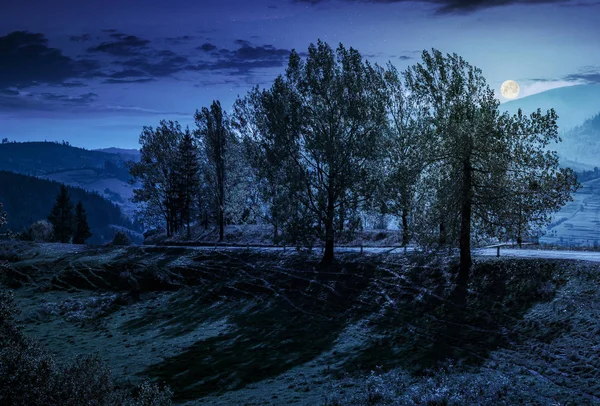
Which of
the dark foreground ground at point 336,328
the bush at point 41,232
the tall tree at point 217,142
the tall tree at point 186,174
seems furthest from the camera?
the bush at point 41,232

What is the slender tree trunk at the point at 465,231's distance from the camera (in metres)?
28.9

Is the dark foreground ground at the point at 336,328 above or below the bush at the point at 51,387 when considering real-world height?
below

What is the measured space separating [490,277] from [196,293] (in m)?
24.2

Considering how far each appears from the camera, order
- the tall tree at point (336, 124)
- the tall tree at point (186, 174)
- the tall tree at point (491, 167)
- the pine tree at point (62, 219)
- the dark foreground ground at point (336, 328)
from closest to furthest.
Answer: the dark foreground ground at point (336, 328), the tall tree at point (491, 167), the tall tree at point (336, 124), the tall tree at point (186, 174), the pine tree at point (62, 219)

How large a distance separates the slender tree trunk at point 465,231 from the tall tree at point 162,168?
52234 mm

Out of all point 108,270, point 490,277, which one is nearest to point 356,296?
point 490,277

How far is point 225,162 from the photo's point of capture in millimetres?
62656

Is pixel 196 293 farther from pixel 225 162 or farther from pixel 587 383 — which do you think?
pixel 587 383

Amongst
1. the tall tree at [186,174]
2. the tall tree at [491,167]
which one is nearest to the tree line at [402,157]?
the tall tree at [491,167]

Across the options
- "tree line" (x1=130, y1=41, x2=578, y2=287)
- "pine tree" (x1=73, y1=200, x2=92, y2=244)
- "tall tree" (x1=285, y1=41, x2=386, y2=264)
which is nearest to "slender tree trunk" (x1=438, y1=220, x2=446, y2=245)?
"tree line" (x1=130, y1=41, x2=578, y2=287)

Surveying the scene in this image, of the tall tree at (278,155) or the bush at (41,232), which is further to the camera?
the bush at (41,232)

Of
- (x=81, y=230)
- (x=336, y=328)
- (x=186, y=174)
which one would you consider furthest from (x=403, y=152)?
(x=81, y=230)

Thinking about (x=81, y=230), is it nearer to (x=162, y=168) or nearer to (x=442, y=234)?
(x=162, y=168)

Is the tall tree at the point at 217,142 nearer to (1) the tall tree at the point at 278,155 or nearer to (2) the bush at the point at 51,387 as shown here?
(1) the tall tree at the point at 278,155
